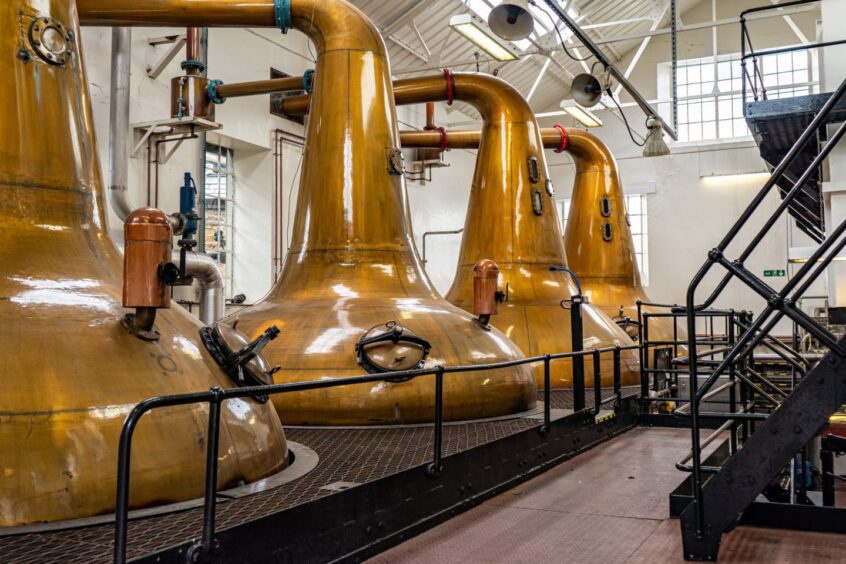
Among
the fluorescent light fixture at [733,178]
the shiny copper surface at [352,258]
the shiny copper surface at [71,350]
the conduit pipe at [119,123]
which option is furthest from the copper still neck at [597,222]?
the fluorescent light fixture at [733,178]

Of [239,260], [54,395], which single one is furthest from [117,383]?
[239,260]

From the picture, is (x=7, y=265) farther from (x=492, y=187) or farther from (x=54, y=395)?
(x=492, y=187)

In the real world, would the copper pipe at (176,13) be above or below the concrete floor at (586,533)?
above

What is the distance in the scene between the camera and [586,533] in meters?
3.88

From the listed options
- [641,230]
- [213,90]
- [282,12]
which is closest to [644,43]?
[641,230]

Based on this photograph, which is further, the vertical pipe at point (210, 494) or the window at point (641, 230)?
the window at point (641, 230)

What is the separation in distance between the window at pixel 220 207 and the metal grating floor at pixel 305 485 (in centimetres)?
736

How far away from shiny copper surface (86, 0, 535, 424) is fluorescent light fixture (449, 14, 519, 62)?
13.6 feet

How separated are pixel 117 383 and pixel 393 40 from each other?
12386 mm

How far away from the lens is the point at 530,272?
26.5 ft

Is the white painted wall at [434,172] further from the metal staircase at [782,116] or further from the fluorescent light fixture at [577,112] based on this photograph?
the metal staircase at [782,116]

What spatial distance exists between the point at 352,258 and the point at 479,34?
555 centimetres

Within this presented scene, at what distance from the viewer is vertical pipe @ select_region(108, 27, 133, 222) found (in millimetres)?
8609

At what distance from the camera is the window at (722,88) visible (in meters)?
18.7
